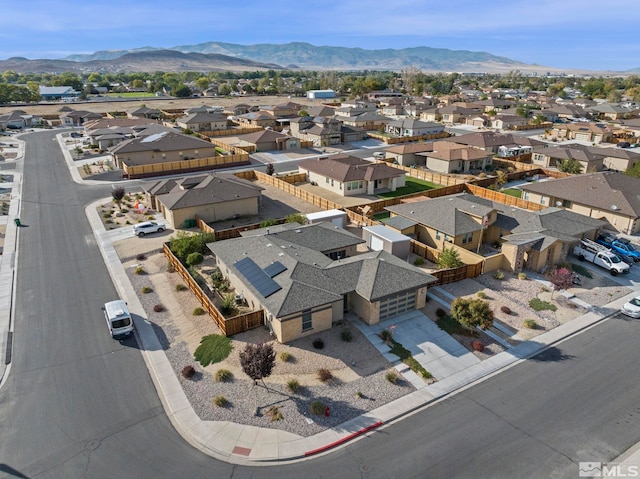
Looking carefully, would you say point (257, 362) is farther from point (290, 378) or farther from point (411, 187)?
point (411, 187)

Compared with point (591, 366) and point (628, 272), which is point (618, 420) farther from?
point (628, 272)

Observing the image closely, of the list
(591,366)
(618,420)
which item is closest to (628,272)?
(591,366)

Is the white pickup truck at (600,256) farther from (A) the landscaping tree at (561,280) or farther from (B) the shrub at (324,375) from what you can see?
(B) the shrub at (324,375)

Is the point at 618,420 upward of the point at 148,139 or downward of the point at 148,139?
downward

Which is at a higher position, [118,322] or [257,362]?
[257,362]

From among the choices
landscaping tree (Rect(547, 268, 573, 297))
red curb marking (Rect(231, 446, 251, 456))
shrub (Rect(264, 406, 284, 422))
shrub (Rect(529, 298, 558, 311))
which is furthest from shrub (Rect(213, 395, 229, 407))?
landscaping tree (Rect(547, 268, 573, 297))

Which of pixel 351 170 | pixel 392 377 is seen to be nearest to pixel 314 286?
pixel 392 377

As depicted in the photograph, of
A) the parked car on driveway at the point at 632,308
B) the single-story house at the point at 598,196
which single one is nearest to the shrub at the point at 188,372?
the parked car on driveway at the point at 632,308
